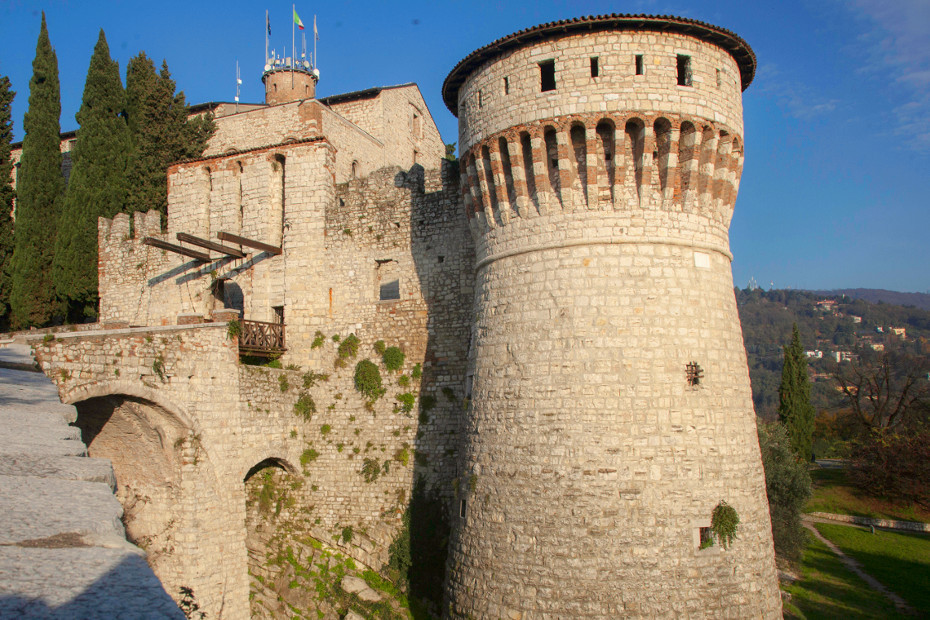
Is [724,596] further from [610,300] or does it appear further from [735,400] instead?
[610,300]

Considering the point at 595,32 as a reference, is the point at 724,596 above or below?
below

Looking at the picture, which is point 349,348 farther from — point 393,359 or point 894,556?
point 894,556

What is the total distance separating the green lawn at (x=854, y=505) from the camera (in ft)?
94.2

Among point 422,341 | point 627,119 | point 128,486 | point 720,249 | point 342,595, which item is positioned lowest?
point 342,595

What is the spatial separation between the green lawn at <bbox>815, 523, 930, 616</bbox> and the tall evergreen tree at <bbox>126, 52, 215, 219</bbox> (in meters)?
26.4

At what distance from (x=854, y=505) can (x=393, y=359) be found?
25107mm

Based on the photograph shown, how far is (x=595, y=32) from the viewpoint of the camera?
472 inches

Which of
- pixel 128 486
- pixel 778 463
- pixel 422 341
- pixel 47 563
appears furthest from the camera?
pixel 778 463

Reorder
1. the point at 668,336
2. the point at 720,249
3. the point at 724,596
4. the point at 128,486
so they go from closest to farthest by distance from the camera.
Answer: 1. the point at 724,596
2. the point at 668,336
3. the point at 720,249
4. the point at 128,486

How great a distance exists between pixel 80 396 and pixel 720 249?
12.4 meters

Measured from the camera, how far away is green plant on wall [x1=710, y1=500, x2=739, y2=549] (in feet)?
36.6

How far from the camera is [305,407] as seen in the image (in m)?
17.0

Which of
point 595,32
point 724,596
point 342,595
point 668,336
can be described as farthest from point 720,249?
point 342,595

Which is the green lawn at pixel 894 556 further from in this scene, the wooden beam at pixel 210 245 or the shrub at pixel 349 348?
the wooden beam at pixel 210 245
